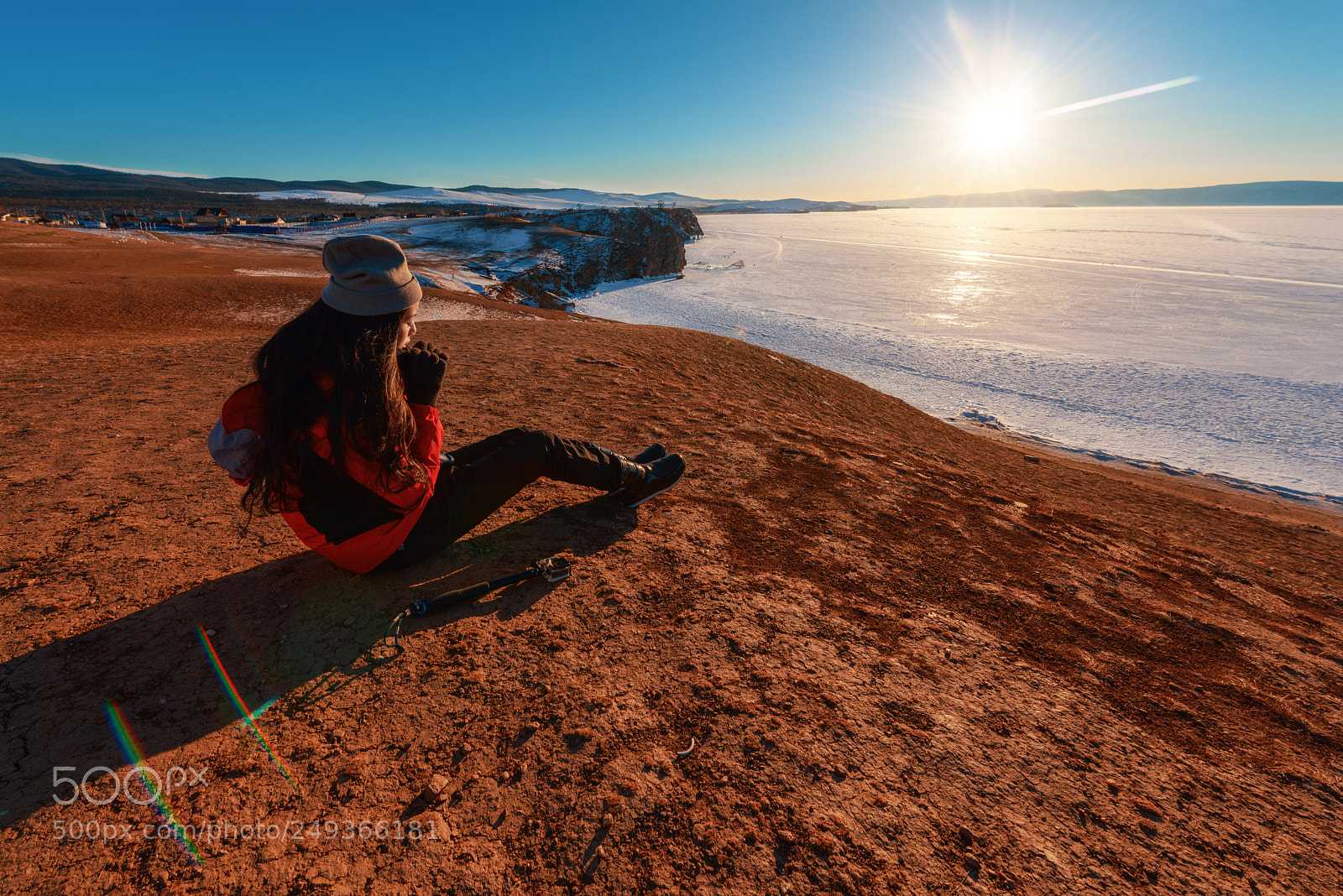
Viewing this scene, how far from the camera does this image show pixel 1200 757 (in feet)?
7.67

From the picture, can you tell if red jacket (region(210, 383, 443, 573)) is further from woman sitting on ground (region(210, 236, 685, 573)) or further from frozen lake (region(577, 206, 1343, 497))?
frozen lake (region(577, 206, 1343, 497))

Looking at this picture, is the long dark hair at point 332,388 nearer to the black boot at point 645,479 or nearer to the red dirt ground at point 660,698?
the red dirt ground at point 660,698

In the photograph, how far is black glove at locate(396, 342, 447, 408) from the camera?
2.30 metres

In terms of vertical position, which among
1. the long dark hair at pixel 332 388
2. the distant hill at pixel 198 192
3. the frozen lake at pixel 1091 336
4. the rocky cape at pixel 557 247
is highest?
the distant hill at pixel 198 192

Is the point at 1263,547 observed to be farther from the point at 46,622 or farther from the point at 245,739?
the point at 46,622

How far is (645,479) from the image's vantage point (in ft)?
12.4

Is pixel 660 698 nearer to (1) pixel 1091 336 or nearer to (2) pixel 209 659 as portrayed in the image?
(2) pixel 209 659

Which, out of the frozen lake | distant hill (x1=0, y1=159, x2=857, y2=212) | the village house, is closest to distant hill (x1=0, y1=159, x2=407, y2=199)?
distant hill (x1=0, y1=159, x2=857, y2=212)

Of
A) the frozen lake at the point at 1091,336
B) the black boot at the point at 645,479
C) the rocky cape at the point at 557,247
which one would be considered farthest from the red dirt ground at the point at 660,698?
the rocky cape at the point at 557,247

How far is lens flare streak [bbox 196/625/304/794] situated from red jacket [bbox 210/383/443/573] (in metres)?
0.56

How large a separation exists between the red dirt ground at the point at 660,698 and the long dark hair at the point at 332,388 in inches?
36.8

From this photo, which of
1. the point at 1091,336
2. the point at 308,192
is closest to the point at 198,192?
the point at 308,192

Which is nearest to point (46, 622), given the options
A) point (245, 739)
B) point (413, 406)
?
point (245, 739)

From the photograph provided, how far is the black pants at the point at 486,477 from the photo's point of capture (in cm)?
273
